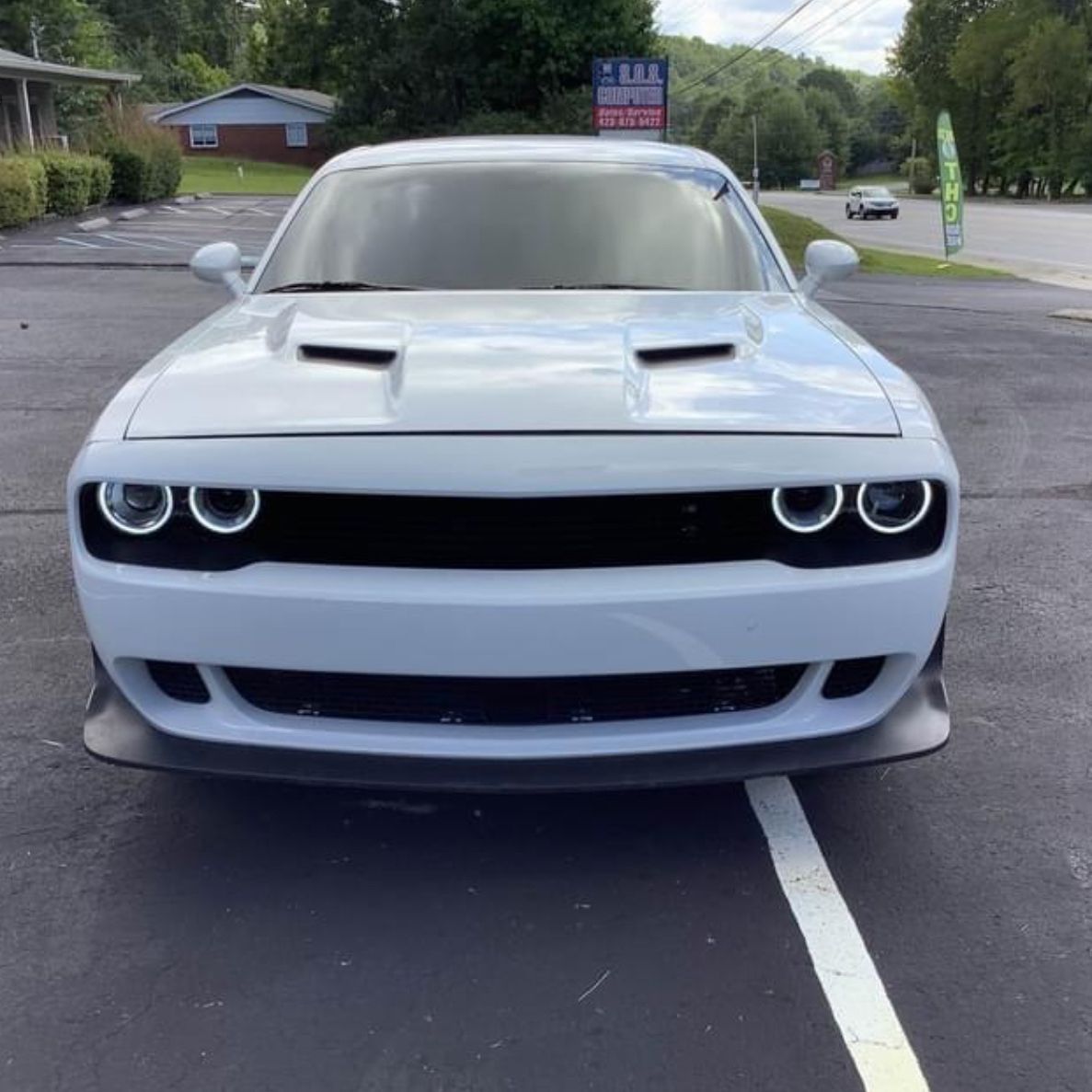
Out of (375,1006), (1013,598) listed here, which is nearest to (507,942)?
(375,1006)

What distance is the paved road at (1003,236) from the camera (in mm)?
26984

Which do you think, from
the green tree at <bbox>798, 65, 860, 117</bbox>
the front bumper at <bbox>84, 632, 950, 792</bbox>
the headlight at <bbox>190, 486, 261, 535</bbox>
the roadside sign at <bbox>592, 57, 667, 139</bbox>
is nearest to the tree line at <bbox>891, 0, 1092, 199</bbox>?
the roadside sign at <bbox>592, 57, 667, 139</bbox>

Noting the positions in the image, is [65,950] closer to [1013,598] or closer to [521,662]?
[521,662]

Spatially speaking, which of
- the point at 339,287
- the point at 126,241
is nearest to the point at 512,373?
the point at 339,287

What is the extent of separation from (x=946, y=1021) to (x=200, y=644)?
5.56 ft

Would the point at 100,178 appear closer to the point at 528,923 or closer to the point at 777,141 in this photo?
the point at 528,923

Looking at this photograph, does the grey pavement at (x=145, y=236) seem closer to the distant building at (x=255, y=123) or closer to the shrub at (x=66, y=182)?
the shrub at (x=66, y=182)

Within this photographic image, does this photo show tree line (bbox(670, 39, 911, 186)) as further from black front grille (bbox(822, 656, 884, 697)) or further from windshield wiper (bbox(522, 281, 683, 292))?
black front grille (bbox(822, 656, 884, 697))

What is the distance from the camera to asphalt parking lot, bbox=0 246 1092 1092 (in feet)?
7.62

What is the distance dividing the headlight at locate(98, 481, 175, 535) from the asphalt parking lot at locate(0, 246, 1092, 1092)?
2.88 feet

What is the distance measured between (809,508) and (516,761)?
826 mm

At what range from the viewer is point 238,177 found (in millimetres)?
50625

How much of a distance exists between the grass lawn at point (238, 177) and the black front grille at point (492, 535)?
3765 cm

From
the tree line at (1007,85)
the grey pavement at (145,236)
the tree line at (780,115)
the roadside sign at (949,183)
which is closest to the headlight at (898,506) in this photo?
the grey pavement at (145,236)
